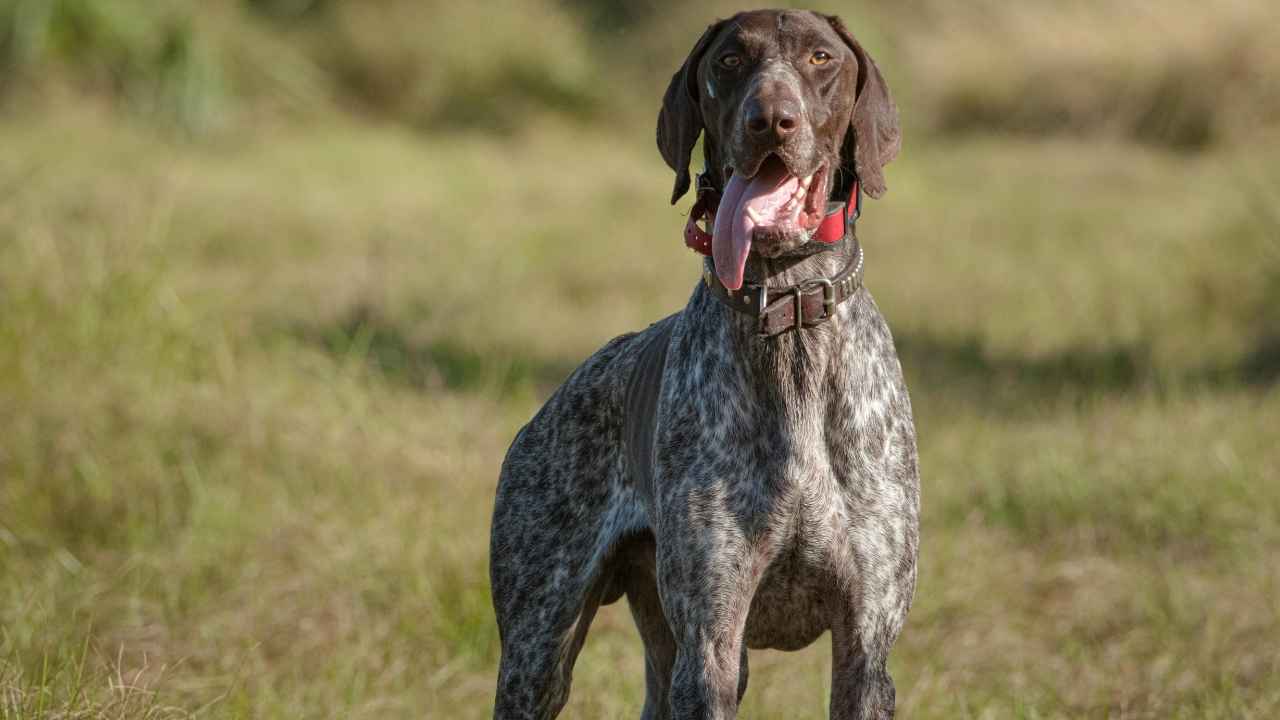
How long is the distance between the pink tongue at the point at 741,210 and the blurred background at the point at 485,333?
1815 mm

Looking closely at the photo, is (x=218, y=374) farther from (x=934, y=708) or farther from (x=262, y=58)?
(x=262, y=58)

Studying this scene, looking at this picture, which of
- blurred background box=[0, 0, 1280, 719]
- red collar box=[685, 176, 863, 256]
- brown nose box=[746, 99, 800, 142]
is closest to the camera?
brown nose box=[746, 99, 800, 142]

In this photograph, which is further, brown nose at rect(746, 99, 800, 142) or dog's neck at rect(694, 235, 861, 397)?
dog's neck at rect(694, 235, 861, 397)

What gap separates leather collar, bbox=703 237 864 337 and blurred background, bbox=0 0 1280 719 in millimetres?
1663

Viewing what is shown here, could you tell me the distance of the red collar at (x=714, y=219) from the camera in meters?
3.91

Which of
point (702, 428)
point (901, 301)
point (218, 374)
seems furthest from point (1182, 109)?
point (702, 428)

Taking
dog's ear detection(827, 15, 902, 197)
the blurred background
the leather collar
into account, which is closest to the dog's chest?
the leather collar

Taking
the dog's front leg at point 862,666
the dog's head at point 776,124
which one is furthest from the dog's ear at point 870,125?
the dog's front leg at point 862,666

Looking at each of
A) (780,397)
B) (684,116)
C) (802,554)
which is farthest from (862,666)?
(684,116)

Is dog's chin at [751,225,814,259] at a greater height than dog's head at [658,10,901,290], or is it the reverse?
dog's head at [658,10,901,290]

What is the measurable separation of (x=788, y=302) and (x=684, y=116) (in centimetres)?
52

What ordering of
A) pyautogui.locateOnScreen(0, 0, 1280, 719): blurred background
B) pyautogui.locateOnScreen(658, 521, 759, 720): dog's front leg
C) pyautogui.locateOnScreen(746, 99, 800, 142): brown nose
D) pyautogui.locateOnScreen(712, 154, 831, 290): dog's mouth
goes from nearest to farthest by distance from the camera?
pyautogui.locateOnScreen(746, 99, 800, 142): brown nose
pyautogui.locateOnScreen(712, 154, 831, 290): dog's mouth
pyautogui.locateOnScreen(658, 521, 759, 720): dog's front leg
pyautogui.locateOnScreen(0, 0, 1280, 719): blurred background

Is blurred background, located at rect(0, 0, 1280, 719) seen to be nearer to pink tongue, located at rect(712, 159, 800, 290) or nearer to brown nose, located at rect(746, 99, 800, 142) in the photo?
pink tongue, located at rect(712, 159, 800, 290)

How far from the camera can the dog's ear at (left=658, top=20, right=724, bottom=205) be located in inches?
158
